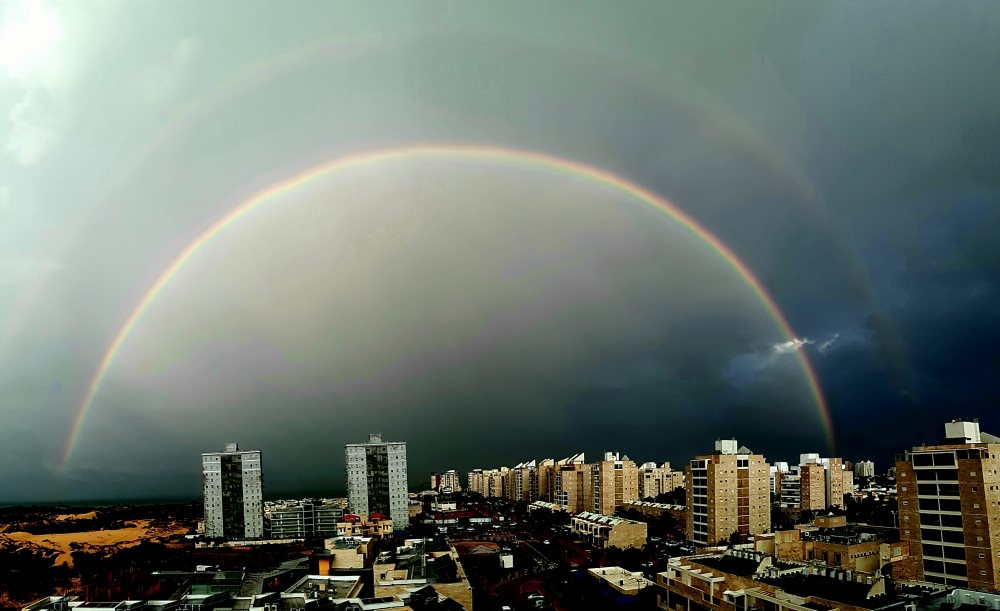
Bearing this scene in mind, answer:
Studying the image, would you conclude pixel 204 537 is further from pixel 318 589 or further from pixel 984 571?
pixel 984 571

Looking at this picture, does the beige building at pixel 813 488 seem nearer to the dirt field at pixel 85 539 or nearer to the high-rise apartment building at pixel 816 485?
the high-rise apartment building at pixel 816 485

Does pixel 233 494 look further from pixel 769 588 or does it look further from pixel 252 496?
pixel 769 588

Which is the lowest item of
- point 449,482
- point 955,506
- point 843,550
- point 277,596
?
point 449,482

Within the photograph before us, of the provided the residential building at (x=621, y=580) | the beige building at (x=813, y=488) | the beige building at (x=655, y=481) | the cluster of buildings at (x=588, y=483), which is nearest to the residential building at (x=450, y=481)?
the cluster of buildings at (x=588, y=483)

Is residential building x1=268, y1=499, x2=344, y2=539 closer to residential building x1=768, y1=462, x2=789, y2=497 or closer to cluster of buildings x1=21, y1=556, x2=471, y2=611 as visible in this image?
cluster of buildings x1=21, y1=556, x2=471, y2=611

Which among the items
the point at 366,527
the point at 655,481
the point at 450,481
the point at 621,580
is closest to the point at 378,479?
the point at 366,527
